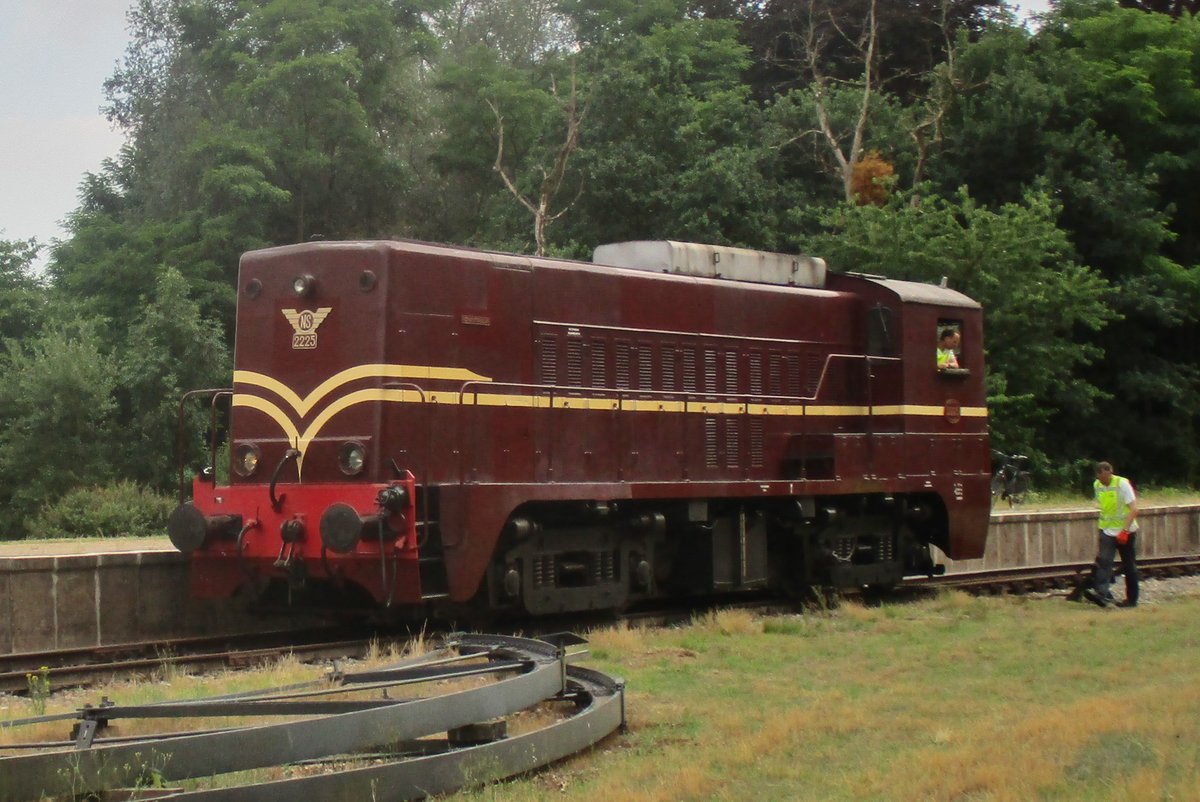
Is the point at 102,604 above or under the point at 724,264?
under

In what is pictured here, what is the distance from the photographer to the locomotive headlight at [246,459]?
1225 centimetres

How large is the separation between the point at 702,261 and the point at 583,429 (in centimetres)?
278

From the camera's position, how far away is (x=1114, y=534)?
15.0m

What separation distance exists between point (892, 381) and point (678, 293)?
300 centimetres

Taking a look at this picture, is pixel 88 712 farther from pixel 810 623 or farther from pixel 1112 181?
pixel 1112 181

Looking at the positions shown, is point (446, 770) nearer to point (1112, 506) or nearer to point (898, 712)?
point (898, 712)

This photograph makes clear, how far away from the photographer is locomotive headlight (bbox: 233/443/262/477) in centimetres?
1225

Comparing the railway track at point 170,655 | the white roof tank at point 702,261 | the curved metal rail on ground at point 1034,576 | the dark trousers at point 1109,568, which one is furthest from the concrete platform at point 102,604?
the dark trousers at point 1109,568

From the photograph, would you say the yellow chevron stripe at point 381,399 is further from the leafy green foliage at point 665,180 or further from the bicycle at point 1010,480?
the leafy green foliage at point 665,180

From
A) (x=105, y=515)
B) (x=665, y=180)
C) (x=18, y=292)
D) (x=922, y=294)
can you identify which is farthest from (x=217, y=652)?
(x=18, y=292)

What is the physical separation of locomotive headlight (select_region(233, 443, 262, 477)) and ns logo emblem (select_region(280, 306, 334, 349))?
3.27 feet

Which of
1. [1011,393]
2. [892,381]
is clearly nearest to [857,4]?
[1011,393]

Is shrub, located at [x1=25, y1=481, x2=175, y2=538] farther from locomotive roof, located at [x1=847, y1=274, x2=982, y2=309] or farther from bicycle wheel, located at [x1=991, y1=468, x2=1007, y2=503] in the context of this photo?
bicycle wheel, located at [x1=991, y1=468, x2=1007, y2=503]

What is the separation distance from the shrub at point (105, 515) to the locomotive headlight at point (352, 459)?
1419 centimetres
